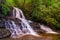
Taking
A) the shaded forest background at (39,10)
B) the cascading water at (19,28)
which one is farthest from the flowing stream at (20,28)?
the shaded forest background at (39,10)

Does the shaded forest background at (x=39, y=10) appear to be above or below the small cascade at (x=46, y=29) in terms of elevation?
above

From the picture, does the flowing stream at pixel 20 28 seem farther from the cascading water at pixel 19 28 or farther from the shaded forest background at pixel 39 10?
the shaded forest background at pixel 39 10

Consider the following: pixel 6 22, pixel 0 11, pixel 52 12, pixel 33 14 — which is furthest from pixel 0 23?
pixel 52 12

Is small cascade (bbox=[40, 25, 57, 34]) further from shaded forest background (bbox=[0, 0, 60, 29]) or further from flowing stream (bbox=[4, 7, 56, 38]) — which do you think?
shaded forest background (bbox=[0, 0, 60, 29])

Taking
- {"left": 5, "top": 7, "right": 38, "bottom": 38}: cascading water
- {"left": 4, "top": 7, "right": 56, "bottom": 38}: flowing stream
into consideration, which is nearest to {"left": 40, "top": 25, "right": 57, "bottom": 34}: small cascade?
{"left": 4, "top": 7, "right": 56, "bottom": 38}: flowing stream

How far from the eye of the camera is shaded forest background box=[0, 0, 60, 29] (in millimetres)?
12008

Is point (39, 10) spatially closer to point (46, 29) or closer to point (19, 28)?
point (46, 29)

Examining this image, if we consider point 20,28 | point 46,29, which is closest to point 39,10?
point 46,29

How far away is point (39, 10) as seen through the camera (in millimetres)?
13039

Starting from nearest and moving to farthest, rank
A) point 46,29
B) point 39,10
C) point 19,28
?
point 19,28 → point 46,29 → point 39,10

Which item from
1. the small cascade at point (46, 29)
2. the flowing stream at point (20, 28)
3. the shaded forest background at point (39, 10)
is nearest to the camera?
the flowing stream at point (20, 28)

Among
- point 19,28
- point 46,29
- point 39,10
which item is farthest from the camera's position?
point 39,10

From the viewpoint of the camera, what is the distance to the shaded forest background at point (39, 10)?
39.4ft

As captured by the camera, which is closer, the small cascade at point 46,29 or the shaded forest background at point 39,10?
the small cascade at point 46,29
